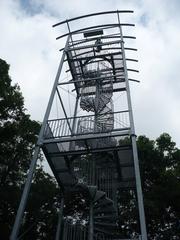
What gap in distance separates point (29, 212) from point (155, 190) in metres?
4.86

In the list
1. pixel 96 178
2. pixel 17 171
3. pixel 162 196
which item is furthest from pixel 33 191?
pixel 162 196

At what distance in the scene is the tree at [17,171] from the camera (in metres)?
10.2

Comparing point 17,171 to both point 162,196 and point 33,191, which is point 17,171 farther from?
point 162,196

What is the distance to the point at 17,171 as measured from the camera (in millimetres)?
10789

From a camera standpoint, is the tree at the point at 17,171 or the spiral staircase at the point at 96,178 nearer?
the spiral staircase at the point at 96,178

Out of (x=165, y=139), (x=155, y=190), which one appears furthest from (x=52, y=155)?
(x=165, y=139)

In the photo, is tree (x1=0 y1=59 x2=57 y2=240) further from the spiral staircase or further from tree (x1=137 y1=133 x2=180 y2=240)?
tree (x1=137 y1=133 x2=180 y2=240)

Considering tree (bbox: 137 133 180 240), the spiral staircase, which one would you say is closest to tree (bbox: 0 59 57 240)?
the spiral staircase

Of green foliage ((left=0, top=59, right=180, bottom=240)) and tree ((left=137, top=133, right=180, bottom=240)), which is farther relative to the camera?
tree ((left=137, top=133, right=180, bottom=240))

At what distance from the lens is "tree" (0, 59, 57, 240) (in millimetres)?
10250

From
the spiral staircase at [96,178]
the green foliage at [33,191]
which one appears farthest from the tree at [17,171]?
the spiral staircase at [96,178]

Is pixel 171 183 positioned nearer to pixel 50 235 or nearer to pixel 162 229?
pixel 162 229

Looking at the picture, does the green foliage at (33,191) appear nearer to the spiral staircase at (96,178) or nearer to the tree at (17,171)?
the tree at (17,171)

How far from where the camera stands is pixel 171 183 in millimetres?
11516
